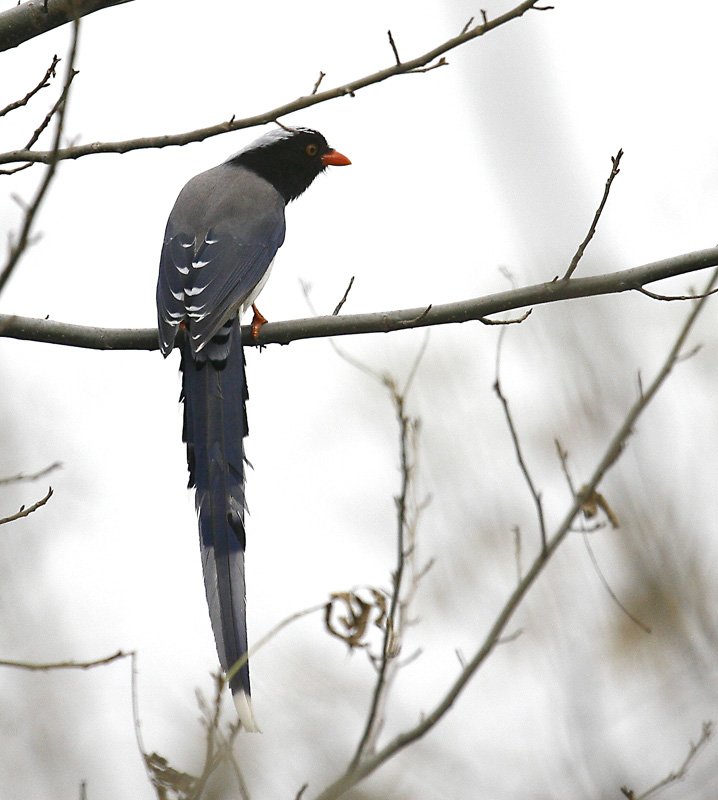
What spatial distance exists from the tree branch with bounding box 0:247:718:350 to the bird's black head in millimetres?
2210

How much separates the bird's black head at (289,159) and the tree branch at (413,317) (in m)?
2.21

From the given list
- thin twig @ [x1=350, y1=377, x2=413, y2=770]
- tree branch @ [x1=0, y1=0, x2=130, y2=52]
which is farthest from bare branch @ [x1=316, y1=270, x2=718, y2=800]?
tree branch @ [x1=0, y1=0, x2=130, y2=52]

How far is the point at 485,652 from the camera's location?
2.95m

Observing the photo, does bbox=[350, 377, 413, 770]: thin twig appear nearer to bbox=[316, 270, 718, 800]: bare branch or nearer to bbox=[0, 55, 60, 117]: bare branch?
bbox=[316, 270, 718, 800]: bare branch

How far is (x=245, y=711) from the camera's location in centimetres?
308

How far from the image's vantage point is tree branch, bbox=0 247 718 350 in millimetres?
3186

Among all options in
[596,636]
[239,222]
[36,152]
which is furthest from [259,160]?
[596,636]

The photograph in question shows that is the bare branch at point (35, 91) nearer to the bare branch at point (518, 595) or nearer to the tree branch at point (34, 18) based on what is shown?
the tree branch at point (34, 18)

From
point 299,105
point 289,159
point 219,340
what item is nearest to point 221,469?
point 219,340

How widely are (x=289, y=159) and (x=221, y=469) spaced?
270 centimetres

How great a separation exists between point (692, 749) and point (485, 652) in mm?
818

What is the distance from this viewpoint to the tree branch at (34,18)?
2.84 meters

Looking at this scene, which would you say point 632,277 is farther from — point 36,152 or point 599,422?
point 36,152


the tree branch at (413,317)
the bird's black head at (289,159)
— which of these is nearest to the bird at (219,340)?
the tree branch at (413,317)
